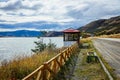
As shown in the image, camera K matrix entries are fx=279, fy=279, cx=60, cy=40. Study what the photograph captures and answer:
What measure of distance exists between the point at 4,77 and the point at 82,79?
163 inches

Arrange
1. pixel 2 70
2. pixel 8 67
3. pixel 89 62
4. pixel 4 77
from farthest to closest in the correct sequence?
pixel 89 62
pixel 8 67
pixel 2 70
pixel 4 77

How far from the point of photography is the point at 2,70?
430 inches

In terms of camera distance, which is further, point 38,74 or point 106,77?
point 106,77

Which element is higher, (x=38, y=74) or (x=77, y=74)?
(x=38, y=74)

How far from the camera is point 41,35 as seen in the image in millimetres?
41219

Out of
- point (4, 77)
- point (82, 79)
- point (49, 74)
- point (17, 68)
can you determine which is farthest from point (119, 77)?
point (4, 77)

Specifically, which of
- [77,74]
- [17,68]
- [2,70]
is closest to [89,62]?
[77,74]

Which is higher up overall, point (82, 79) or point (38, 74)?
point (38, 74)

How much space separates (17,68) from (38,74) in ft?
11.0

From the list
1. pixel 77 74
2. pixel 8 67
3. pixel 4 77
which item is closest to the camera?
pixel 4 77

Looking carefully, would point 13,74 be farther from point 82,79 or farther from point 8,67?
point 82,79

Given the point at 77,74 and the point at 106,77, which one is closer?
the point at 106,77

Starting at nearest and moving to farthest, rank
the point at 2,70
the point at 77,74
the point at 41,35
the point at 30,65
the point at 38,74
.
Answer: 1. the point at 38,74
2. the point at 2,70
3. the point at 30,65
4. the point at 77,74
5. the point at 41,35

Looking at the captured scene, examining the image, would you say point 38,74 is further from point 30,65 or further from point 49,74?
point 30,65
